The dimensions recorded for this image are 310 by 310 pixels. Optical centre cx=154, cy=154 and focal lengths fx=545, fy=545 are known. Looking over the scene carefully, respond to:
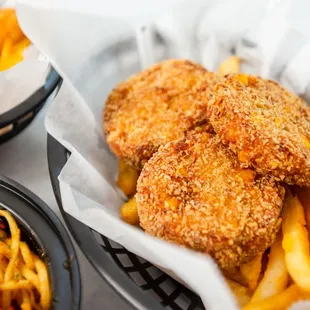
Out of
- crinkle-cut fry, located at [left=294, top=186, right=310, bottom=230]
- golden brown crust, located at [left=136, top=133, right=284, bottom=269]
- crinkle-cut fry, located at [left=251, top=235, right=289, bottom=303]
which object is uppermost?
golden brown crust, located at [left=136, top=133, right=284, bottom=269]

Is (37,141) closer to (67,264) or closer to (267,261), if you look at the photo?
(67,264)

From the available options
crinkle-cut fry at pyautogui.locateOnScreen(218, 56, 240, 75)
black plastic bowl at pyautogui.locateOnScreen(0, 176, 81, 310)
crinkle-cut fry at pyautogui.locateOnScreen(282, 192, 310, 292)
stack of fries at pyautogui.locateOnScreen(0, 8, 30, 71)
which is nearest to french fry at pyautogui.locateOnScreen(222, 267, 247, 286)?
crinkle-cut fry at pyautogui.locateOnScreen(282, 192, 310, 292)

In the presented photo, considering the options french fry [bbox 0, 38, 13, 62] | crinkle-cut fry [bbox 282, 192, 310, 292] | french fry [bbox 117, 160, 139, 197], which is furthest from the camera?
french fry [bbox 0, 38, 13, 62]

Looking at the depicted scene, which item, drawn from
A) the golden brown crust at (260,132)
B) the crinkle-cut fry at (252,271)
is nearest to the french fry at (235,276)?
the crinkle-cut fry at (252,271)

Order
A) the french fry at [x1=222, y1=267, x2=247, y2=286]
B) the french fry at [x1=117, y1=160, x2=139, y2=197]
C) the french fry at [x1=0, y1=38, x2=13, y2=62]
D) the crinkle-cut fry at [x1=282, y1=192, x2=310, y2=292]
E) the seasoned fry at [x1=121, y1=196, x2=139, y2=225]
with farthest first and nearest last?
1. the french fry at [x1=0, y1=38, x2=13, y2=62]
2. the french fry at [x1=117, y1=160, x2=139, y2=197]
3. the seasoned fry at [x1=121, y1=196, x2=139, y2=225]
4. the french fry at [x1=222, y1=267, x2=247, y2=286]
5. the crinkle-cut fry at [x1=282, y1=192, x2=310, y2=292]

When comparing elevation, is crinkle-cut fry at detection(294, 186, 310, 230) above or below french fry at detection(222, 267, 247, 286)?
above

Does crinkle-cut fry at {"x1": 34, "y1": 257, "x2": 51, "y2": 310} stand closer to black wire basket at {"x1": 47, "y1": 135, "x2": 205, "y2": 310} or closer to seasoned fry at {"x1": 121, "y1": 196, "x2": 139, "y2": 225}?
black wire basket at {"x1": 47, "y1": 135, "x2": 205, "y2": 310}

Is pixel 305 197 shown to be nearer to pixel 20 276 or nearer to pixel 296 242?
pixel 296 242

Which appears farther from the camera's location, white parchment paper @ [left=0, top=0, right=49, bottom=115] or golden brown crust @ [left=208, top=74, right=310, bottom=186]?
white parchment paper @ [left=0, top=0, right=49, bottom=115]
